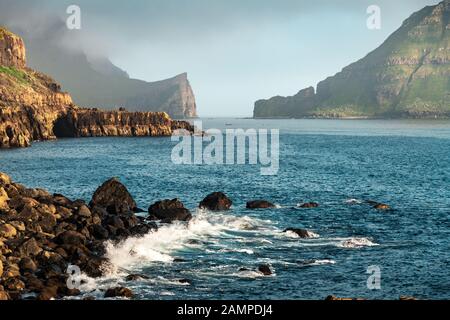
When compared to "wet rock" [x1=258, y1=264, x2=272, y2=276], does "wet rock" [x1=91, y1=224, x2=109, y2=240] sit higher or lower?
higher

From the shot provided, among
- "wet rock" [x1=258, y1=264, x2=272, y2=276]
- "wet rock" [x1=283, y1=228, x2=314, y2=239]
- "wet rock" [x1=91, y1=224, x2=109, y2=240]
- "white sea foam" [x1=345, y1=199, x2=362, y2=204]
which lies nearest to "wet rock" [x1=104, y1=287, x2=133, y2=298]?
"wet rock" [x1=258, y1=264, x2=272, y2=276]

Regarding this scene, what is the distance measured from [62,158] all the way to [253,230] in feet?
276

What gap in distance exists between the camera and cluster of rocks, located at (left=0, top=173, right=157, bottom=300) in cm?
3806

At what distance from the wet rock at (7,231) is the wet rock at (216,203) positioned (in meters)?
27.5

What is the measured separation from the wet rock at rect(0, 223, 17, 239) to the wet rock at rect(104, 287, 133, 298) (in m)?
14.1

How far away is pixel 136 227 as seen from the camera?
5581 centimetres

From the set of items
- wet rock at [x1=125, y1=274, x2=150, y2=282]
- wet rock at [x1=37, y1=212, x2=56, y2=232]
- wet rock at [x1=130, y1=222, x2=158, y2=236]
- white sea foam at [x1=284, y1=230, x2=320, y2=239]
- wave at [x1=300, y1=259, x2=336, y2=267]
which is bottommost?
wave at [x1=300, y1=259, x2=336, y2=267]

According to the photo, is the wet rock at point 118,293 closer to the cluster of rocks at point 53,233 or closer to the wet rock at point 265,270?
the cluster of rocks at point 53,233

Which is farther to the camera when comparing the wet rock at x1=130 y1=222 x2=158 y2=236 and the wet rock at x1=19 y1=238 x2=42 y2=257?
the wet rock at x1=130 y1=222 x2=158 y2=236

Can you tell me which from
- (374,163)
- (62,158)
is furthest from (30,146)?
(374,163)

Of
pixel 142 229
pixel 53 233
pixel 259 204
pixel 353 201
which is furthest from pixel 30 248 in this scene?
pixel 353 201

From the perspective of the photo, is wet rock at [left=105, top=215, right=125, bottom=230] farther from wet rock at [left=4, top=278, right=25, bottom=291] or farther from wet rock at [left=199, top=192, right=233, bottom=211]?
wet rock at [left=4, top=278, right=25, bottom=291]

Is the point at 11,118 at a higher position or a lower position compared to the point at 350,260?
higher

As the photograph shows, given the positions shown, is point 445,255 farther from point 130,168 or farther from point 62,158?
point 62,158
